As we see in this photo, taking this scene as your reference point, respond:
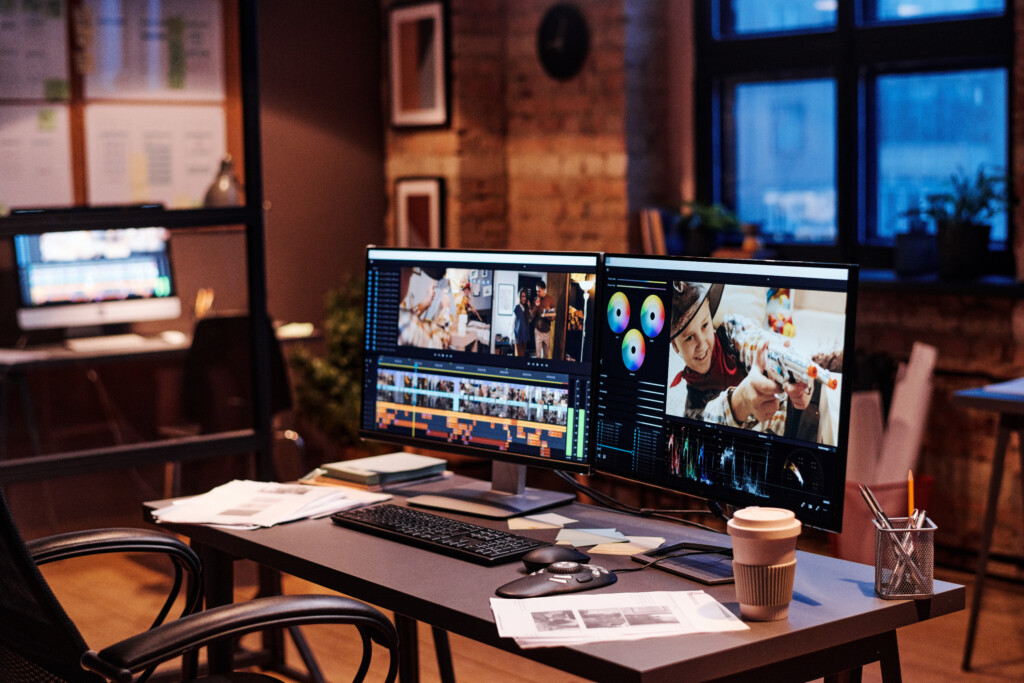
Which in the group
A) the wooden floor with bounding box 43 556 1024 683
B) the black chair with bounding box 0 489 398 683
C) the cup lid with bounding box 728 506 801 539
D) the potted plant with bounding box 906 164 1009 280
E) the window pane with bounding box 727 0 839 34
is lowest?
the wooden floor with bounding box 43 556 1024 683

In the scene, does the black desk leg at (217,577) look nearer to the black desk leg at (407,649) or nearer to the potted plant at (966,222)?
the black desk leg at (407,649)

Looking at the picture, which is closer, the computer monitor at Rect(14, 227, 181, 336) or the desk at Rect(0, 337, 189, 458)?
the computer monitor at Rect(14, 227, 181, 336)

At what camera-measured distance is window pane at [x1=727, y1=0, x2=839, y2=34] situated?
14.9 ft

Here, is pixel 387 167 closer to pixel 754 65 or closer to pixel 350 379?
pixel 350 379

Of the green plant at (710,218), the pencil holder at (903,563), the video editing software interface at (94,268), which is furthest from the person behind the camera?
the green plant at (710,218)

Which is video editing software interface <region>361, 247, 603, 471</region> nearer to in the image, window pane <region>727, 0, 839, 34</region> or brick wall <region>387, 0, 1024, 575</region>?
brick wall <region>387, 0, 1024, 575</region>

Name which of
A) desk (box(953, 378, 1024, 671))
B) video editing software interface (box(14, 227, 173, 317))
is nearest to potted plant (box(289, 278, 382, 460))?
video editing software interface (box(14, 227, 173, 317))

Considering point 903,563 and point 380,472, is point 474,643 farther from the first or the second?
point 903,563

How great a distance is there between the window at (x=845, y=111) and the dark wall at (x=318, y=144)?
1.61 m

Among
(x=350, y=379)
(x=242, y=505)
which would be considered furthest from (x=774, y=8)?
(x=242, y=505)

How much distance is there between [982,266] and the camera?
13.1ft

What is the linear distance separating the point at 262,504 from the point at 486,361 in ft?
1.70

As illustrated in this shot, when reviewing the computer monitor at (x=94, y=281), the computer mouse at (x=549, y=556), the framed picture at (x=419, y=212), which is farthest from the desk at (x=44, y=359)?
the computer mouse at (x=549, y=556)

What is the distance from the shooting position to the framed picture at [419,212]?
5.38 metres
